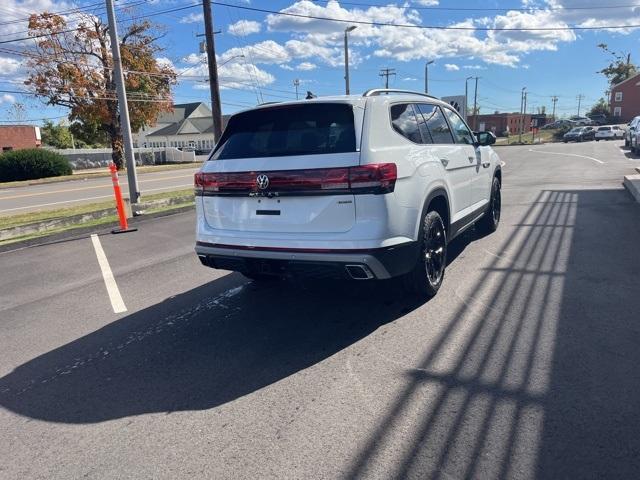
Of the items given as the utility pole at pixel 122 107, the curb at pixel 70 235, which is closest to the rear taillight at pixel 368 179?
the curb at pixel 70 235

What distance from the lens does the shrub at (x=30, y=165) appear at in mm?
29469

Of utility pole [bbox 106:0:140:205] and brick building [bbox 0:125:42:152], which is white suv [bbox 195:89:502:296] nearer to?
utility pole [bbox 106:0:140:205]

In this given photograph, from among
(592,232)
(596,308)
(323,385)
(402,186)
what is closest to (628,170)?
(592,232)

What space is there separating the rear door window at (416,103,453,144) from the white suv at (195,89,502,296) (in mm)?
119

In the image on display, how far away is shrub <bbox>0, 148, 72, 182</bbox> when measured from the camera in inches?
1160

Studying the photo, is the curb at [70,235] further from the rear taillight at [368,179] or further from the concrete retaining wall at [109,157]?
the concrete retaining wall at [109,157]

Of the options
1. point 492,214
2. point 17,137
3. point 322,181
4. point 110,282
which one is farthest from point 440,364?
point 17,137

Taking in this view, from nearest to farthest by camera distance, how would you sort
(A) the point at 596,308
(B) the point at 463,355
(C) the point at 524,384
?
(C) the point at 524,384, (B) the point at 463,355, (A) the point at 596,308

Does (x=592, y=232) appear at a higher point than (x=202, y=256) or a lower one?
lower

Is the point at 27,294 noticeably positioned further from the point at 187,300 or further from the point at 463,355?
the point at 463,355

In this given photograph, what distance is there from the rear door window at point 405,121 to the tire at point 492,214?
299 cm

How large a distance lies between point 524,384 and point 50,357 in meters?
3.64

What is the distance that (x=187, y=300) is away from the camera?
533 centimetres

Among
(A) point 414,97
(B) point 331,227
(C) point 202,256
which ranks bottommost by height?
(C) point 202,256
